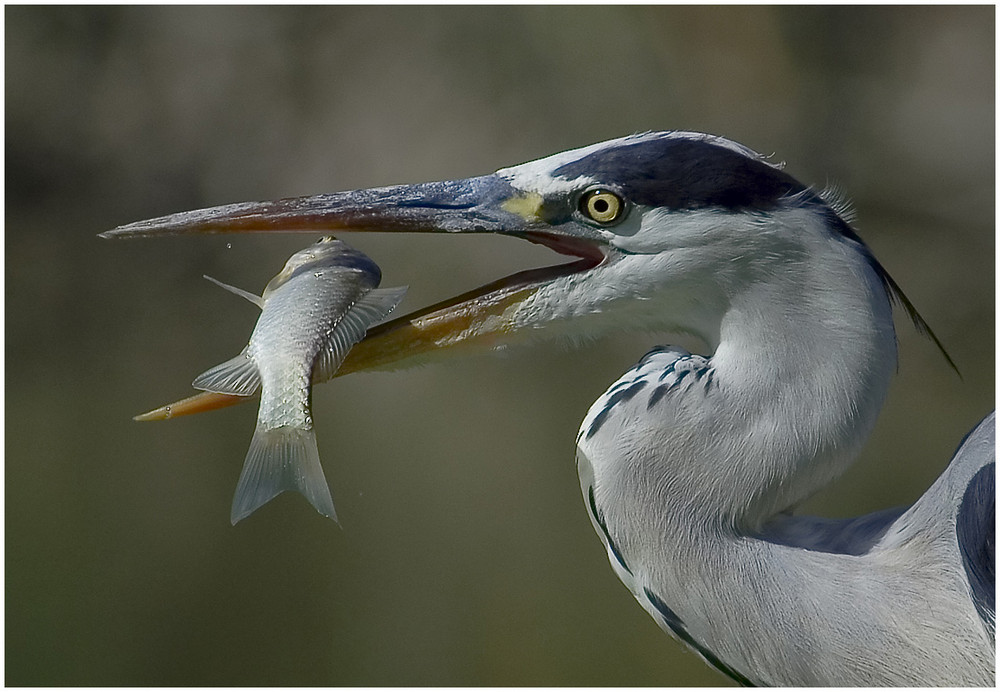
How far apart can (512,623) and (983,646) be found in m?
1.67

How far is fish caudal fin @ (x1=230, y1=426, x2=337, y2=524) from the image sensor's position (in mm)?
1229

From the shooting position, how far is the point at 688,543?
1371mm

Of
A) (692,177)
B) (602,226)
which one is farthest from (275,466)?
(692,177)

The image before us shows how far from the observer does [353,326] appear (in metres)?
1.43

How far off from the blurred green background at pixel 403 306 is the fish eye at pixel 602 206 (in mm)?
1595

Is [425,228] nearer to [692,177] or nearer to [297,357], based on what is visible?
[297,357]

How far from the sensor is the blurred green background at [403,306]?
112 inches

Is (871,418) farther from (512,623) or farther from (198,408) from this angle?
(512,623)

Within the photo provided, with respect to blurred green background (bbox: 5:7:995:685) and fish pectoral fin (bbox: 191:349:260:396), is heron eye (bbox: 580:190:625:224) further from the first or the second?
blurred green background (bbox: 5:7:995:685)

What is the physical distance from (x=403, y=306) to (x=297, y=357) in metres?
2.60

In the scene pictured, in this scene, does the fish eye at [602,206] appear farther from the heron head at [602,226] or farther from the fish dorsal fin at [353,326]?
the fish dorsal fin at [353,326]

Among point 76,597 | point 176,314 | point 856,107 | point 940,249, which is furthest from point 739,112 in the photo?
point 76,597

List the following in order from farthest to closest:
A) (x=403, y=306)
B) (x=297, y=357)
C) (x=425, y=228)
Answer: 1. (x=403, y=306)
2. (x=425, y=228)
3. (x=297, y=357)

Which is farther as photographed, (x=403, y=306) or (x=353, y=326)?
(x=403, y=306)
